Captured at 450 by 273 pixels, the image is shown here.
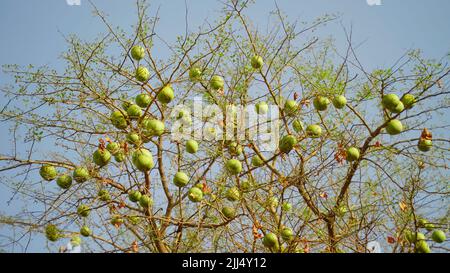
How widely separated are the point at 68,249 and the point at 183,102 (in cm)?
149

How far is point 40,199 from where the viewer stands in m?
3.40

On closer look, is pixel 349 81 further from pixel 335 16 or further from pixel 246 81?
pixel 246 81

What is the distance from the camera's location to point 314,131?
3.49 m

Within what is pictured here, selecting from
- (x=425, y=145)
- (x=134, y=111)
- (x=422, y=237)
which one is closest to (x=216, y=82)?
(x=134, y=111)

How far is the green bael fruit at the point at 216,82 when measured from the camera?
12.1 ft

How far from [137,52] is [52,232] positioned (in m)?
1.54

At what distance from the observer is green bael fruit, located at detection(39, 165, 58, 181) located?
3379 mm

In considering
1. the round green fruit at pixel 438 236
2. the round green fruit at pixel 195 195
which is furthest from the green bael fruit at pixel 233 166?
the round green fruit at pixel 438 236

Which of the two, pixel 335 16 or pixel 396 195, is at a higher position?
pixel 335 16

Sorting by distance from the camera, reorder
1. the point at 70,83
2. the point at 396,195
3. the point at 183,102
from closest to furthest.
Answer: the point at 396,195 < the point at 70,83 < the point at 183,102

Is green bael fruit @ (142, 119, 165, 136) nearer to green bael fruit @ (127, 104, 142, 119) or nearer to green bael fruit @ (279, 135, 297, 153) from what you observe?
green bael fruit @ (127, 104, 142, 119)

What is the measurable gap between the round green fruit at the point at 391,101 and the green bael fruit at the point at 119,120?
199 cm

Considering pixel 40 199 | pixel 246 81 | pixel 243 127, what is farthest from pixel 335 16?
pixel 40 199

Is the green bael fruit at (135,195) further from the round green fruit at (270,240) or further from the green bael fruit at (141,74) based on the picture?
the round green fruit at (270,240)
